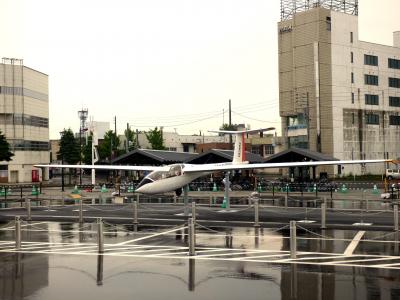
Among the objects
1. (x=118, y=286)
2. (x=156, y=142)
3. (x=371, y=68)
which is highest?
(x=371, y=68)

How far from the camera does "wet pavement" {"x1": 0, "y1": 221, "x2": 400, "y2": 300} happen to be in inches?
454

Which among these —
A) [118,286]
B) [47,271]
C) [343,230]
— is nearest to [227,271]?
[118,286]

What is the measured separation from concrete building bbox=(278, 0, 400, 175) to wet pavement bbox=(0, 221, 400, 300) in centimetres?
5843

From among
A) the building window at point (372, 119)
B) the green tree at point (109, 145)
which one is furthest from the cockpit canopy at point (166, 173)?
the green tree at point (109, 145)

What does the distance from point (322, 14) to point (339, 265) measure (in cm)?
7111

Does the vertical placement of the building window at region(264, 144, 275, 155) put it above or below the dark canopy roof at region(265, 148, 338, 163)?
above

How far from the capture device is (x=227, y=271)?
13727 millimetres

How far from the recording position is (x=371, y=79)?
85.2 meters

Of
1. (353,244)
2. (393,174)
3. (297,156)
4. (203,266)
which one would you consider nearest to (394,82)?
(393,174)

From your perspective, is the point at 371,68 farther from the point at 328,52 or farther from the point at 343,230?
the point at 343,230

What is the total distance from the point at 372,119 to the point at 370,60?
32.5 ft

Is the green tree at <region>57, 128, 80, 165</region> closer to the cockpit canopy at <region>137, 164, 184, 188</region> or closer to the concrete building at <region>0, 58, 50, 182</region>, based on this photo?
the concrete building at <region>0, 58, 50, 182</region>

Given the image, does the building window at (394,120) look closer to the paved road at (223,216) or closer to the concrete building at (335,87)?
the concrete building at (335,87)

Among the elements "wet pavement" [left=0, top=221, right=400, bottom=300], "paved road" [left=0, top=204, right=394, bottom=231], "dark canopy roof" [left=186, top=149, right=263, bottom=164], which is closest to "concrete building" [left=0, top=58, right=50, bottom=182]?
"dark canopy roof" [left=186, top=149, right=263, bottom=164]
